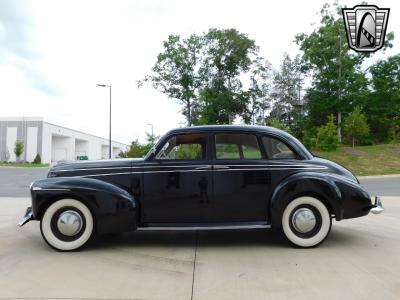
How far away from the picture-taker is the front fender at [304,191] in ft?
17.9

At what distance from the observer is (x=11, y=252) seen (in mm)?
5441

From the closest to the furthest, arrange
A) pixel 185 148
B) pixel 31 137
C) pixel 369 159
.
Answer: pixel 185 148 → pixel 369 159 → pixel 31 137

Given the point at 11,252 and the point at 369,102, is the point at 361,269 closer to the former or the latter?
the point at 11,252

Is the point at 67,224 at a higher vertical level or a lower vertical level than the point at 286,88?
lower

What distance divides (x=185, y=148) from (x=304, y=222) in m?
1.89

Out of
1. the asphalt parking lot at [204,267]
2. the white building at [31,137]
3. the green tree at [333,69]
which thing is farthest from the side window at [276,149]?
the white building at [31,137]

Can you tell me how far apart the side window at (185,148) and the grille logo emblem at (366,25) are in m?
5.49

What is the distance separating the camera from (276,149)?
5758 mm

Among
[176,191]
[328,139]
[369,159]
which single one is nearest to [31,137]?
[328,139]

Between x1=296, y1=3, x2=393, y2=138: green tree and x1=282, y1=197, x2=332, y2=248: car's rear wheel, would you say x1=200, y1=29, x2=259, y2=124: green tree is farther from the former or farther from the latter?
x1=282, y1=197, x2=332, y2=248: car's rear wheel

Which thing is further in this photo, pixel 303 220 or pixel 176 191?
pixel 176 191

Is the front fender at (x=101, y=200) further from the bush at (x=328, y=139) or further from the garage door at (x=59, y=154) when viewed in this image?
the garage door at (x=59, y=154)

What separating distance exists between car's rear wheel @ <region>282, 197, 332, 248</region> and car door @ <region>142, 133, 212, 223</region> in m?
1.09

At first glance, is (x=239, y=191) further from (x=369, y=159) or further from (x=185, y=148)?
(x=369, y=159)
